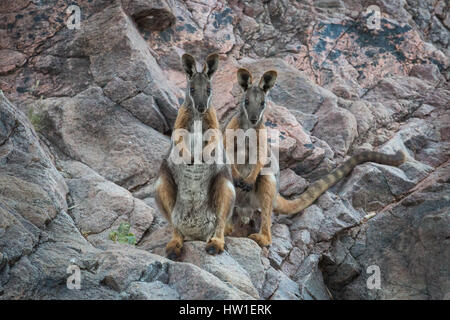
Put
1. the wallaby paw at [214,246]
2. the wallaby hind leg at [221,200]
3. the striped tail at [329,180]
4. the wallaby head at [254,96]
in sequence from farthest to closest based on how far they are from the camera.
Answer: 1. the striped tail at [329,180]
2. the wallaby head at [254,96]
3. the wallaby hind leg at [221,200]
4. the wallaby paw at [214,246]

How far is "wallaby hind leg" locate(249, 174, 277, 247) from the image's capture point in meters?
6.18

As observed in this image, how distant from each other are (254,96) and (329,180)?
1586 millimetres

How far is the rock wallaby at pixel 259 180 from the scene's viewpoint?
21.1 ft

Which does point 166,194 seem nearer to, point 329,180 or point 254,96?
point 254,96

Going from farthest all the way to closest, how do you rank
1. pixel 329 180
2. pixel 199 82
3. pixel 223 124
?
1. pixel 223 124
2. pixel 329 180
3. pixel 199 82

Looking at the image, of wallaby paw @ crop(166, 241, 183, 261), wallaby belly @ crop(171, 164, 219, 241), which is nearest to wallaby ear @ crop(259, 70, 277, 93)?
wallaby belly @ crop(171, 164, 219, 241)

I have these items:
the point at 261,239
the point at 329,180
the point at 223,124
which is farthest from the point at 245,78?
→ the point at 261,239

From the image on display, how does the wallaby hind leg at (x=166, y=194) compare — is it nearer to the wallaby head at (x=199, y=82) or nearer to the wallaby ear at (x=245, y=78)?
the wallaby head at (x=199, y=82)

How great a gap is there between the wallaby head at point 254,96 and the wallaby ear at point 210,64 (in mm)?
950

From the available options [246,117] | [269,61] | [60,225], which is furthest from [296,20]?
[60,225]

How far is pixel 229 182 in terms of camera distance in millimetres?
5652

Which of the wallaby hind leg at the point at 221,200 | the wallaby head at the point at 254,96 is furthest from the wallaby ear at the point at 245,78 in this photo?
the wallaby hind leg at the point at 221,200

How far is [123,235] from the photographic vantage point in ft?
18.6

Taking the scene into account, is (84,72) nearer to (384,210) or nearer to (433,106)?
(384,210)
